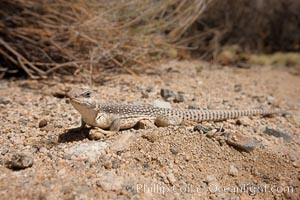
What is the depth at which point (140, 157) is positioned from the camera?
2.78m

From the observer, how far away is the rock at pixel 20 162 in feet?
8.28

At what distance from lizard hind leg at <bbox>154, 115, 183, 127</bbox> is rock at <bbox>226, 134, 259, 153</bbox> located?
497mm

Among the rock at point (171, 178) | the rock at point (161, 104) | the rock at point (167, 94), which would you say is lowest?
the rock at point (171, 178)

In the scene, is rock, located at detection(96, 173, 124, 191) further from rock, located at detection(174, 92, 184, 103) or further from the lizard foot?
rock, located at detection(174, 92, 184, 103)

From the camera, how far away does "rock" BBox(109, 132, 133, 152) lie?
283 cm

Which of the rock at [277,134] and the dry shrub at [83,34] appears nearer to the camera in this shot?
→ the rock at [277,134]

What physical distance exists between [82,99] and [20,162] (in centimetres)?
67

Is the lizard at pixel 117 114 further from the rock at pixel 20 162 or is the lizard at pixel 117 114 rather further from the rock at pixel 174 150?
the rock at pixel 20 162

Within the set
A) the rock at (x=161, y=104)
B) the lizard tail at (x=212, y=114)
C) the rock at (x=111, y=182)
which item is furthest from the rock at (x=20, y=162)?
the rock at (x=161, y=104)

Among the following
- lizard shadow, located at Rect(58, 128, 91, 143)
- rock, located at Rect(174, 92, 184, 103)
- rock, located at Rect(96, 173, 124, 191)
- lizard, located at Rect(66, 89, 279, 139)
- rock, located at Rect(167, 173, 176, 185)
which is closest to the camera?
rock, located at Rect(96, 173, 124, 191)

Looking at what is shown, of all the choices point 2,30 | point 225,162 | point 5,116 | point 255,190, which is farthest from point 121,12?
point 255,190

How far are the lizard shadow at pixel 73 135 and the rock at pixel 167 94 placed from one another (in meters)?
1.33

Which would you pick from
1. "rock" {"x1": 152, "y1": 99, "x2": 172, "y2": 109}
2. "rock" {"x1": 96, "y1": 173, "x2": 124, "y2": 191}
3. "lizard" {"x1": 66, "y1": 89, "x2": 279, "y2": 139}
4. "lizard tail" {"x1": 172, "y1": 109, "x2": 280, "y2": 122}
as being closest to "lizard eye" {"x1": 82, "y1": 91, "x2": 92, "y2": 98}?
"lizard" {"x1": 66, "y1": 89, "x2": 279, "y2": 139}

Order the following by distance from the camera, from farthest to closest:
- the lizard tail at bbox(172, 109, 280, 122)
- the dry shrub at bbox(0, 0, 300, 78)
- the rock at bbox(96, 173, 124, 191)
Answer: the dry shrub at bbox(0, 0, 300, 78) → the lizard tail at bbox(172, 109, 280, 122) → the rock at bbox(96, 173, 124, 191)
